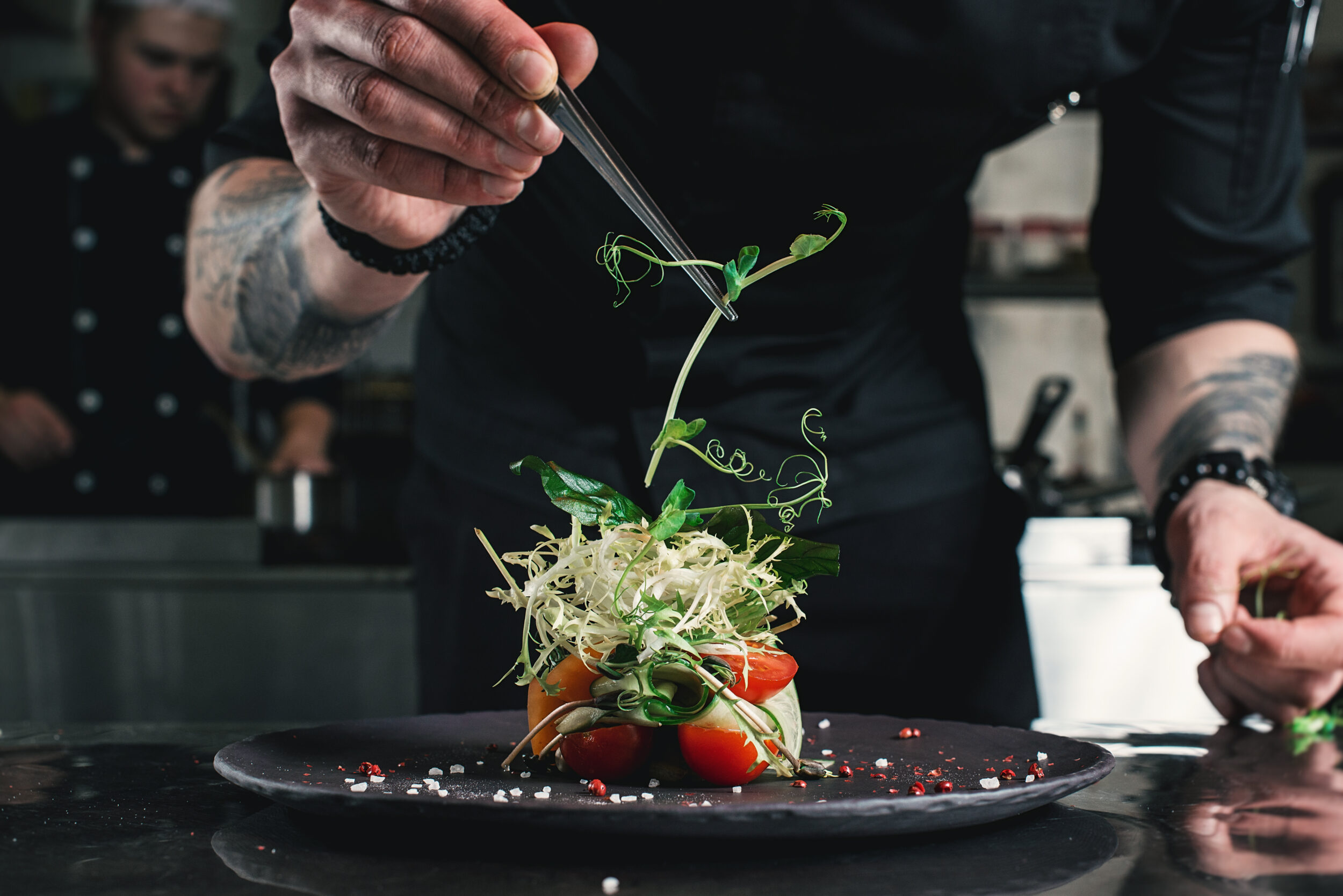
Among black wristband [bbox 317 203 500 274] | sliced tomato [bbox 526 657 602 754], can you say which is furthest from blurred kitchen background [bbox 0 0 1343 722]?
sliced tomato [bbox 526 657 602 754]

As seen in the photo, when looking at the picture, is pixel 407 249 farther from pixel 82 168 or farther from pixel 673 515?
pixel 82 168

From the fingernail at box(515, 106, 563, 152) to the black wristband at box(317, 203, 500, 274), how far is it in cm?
26

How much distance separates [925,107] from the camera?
105cm

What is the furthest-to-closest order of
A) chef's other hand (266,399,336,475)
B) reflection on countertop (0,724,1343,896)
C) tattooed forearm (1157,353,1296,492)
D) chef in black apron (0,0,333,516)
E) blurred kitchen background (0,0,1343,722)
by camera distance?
1. chef in black apron (0,0,333,516)
2. chef's other hand (266,399,336,475)
3. blurred kitchen background (0,0,1343,722)
4. tattooed forearm (1157,353,1296,492)
5. reflection on countertop (0,724,1343,896)

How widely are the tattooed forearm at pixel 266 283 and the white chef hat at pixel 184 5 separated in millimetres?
2918

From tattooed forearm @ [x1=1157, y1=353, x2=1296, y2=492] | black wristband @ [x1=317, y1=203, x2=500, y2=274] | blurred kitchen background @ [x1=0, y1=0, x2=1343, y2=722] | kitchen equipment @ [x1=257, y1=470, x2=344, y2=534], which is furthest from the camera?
kitchen equipment @ [x1=257, y1=470, x2=344, y2=534]

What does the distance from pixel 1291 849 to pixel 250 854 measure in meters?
0.51

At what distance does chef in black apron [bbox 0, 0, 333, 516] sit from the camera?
352 cm

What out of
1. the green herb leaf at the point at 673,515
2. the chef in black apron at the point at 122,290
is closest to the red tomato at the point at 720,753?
the green herb leaf at the point at 673,515

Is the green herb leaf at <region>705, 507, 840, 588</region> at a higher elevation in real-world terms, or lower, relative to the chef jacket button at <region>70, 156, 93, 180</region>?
lower

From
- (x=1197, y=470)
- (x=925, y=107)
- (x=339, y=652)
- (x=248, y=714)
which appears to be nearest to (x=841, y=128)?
(x=925, y=107)

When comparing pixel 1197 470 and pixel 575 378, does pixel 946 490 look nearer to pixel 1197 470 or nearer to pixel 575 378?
pixel 1197 470

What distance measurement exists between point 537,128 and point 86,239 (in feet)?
11.2

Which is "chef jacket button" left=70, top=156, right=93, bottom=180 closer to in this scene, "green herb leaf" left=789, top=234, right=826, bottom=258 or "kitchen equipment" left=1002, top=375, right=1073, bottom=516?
"kitchen equipment" left=1002, top=375, right=1073, bottom=516
